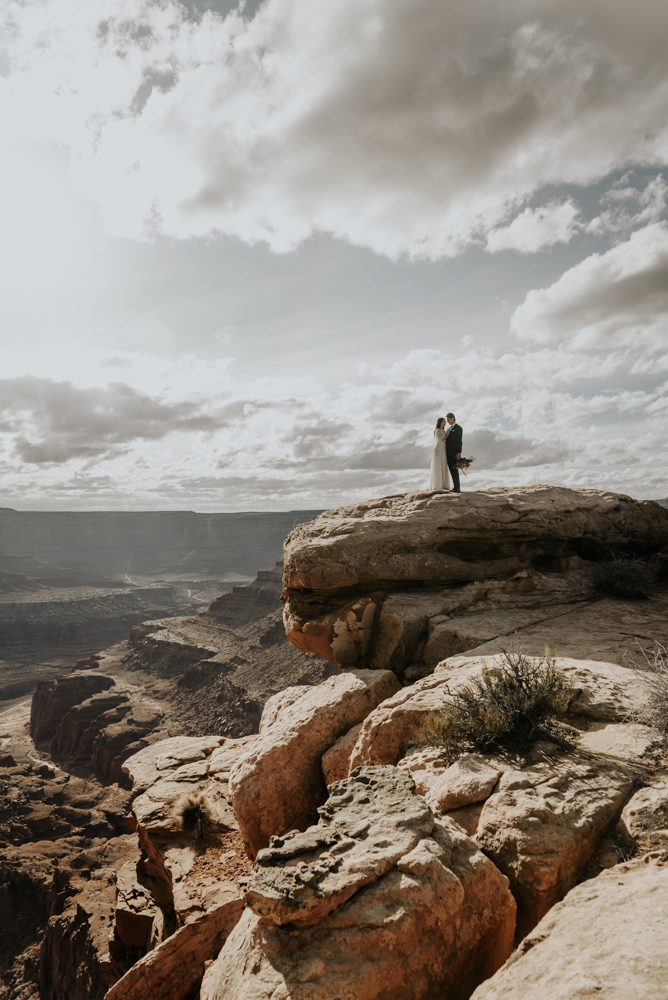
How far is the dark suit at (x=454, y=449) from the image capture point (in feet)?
43.1

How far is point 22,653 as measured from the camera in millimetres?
88812

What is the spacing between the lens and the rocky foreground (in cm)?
302

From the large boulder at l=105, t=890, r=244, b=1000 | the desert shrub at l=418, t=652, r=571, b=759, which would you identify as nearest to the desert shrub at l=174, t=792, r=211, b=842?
the large boulder at l=105, t=890, r=244, b=1000

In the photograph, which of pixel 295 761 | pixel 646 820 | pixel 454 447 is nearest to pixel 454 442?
pixel 454 447

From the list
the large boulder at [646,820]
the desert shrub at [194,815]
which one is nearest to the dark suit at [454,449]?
the desert shrub at [194,815]

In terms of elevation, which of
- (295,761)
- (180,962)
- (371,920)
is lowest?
(180,962)

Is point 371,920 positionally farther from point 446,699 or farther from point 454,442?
point 454,442

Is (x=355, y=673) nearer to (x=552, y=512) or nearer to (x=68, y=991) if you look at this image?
(x=552, y=512)

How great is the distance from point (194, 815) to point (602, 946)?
26.2 feet

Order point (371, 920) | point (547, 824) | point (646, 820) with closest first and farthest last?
point (371, 920) < point (646, 820) < point (547, 824)

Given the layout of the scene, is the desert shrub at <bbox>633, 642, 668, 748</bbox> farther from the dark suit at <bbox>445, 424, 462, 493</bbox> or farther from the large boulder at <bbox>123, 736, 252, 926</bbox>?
the dark suit at <bbox>445, 424, 462, 493</bbox>

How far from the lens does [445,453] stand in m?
13.2

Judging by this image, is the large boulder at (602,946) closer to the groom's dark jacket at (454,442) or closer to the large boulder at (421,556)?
the large boulder at (421,556)

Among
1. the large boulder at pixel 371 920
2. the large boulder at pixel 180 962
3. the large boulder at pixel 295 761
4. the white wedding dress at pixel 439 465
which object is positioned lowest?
the large boulder at pixel 180 962
